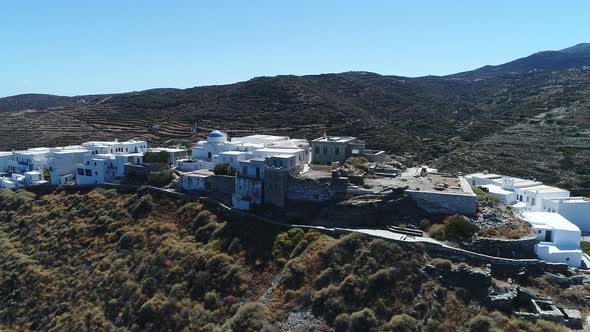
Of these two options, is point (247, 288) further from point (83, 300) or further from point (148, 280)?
point (83, 300)

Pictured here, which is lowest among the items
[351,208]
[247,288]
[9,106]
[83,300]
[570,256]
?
[83,300]

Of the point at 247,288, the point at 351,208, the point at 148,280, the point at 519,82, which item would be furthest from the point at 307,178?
A: the point at 519,82

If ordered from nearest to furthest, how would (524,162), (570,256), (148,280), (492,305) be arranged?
(492,305) → (570,256) → (148,280) → (524,162)

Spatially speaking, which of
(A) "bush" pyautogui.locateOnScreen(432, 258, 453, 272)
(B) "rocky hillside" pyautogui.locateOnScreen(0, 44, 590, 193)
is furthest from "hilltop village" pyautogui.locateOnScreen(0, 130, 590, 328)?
(B) "rocky hillside" pyautogui.locateOnScreen(0, 44, 590, 193)

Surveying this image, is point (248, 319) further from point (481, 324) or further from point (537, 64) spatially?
point (537, 64)

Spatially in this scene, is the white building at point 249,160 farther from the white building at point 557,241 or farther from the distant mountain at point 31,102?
the distant mountain at point 31,102

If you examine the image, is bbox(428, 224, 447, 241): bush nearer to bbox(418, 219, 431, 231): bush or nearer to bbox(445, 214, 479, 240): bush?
bbox(445, 214, 479, 240): bush
